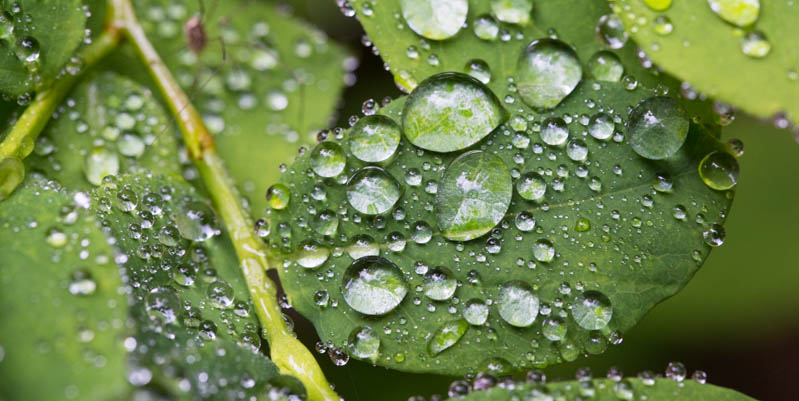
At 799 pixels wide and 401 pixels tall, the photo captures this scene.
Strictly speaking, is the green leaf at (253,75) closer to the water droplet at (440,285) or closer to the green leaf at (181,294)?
the green leaf at (181,294)

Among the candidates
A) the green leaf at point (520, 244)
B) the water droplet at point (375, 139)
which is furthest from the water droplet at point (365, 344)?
the water droplet at point (375, 139)

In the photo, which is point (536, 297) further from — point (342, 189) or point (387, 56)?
point (387, 56)

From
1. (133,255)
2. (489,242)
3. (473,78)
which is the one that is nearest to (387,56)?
(473,78)

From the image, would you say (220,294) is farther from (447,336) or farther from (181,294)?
(447,336)

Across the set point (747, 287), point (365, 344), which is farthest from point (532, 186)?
point (747, 287)

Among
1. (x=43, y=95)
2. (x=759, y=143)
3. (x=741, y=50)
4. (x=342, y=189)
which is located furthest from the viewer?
(x=759, y=143)

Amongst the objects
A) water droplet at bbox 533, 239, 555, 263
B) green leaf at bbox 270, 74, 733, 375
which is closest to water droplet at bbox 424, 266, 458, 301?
green leaf at bbox 270, 74, 733, 375
